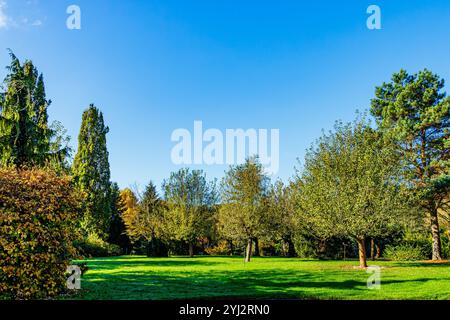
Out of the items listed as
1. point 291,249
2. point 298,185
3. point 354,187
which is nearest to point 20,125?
point 354,187

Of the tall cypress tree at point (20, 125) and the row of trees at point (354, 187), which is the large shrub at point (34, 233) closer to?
the tall cypress tree at point (20, 125)

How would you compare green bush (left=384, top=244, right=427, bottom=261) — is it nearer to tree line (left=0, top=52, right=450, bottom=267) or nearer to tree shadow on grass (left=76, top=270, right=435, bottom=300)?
tree line (left=0, top=52, right=450, bottom=267)

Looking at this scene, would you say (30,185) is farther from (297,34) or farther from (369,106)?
(369,106)

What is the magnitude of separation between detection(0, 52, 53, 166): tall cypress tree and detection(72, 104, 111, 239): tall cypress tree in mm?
24470

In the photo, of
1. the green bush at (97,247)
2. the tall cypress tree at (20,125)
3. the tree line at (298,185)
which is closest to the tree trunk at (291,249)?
the tree line at (298,185)

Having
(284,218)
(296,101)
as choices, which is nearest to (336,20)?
(296,101)

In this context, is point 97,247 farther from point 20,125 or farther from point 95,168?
point 20,125

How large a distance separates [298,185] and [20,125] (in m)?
17.9

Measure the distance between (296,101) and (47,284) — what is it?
13.4 m

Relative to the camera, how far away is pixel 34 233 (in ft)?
32.3

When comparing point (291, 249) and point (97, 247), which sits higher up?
point (97, 247)

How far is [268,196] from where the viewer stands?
1180 inches

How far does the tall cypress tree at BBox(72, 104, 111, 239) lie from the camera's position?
39.8 m

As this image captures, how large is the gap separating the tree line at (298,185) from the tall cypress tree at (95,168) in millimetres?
124
